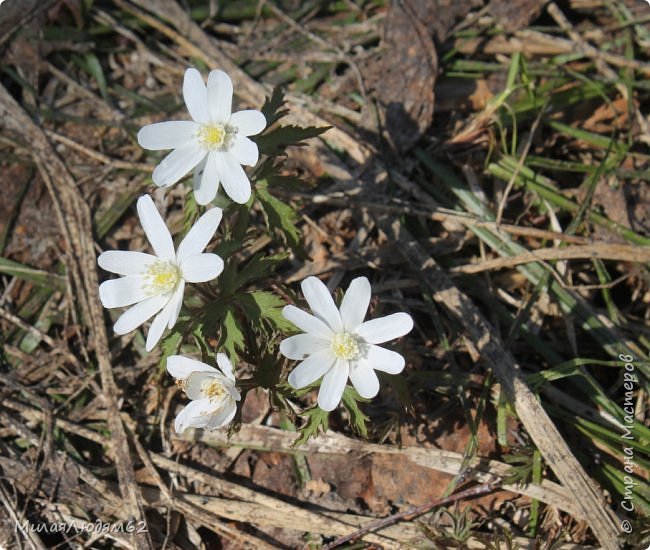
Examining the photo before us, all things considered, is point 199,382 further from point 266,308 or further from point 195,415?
point 266,308

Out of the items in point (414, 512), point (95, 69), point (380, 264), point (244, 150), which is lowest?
point (414, 512)

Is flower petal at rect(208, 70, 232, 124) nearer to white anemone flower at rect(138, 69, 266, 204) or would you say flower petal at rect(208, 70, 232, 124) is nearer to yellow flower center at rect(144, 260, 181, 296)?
white anemone flower at rect(138, 69, 266, 204)

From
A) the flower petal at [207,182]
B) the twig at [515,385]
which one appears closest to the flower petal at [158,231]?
the flower petal at [207,182]

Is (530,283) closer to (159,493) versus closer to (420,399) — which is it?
(420,399)

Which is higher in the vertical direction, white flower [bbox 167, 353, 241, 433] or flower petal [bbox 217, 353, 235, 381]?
flower petal [bbox 217, 353, 235, 381]

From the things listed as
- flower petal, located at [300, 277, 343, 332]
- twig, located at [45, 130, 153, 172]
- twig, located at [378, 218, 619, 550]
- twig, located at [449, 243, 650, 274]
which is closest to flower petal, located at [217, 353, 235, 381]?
flower petal, located at [300, 277, 343, 332]

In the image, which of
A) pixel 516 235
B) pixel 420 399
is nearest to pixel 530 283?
pixel 516 235

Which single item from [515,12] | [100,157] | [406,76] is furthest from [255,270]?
[515,12]

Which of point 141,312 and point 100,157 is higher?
point 100,157
